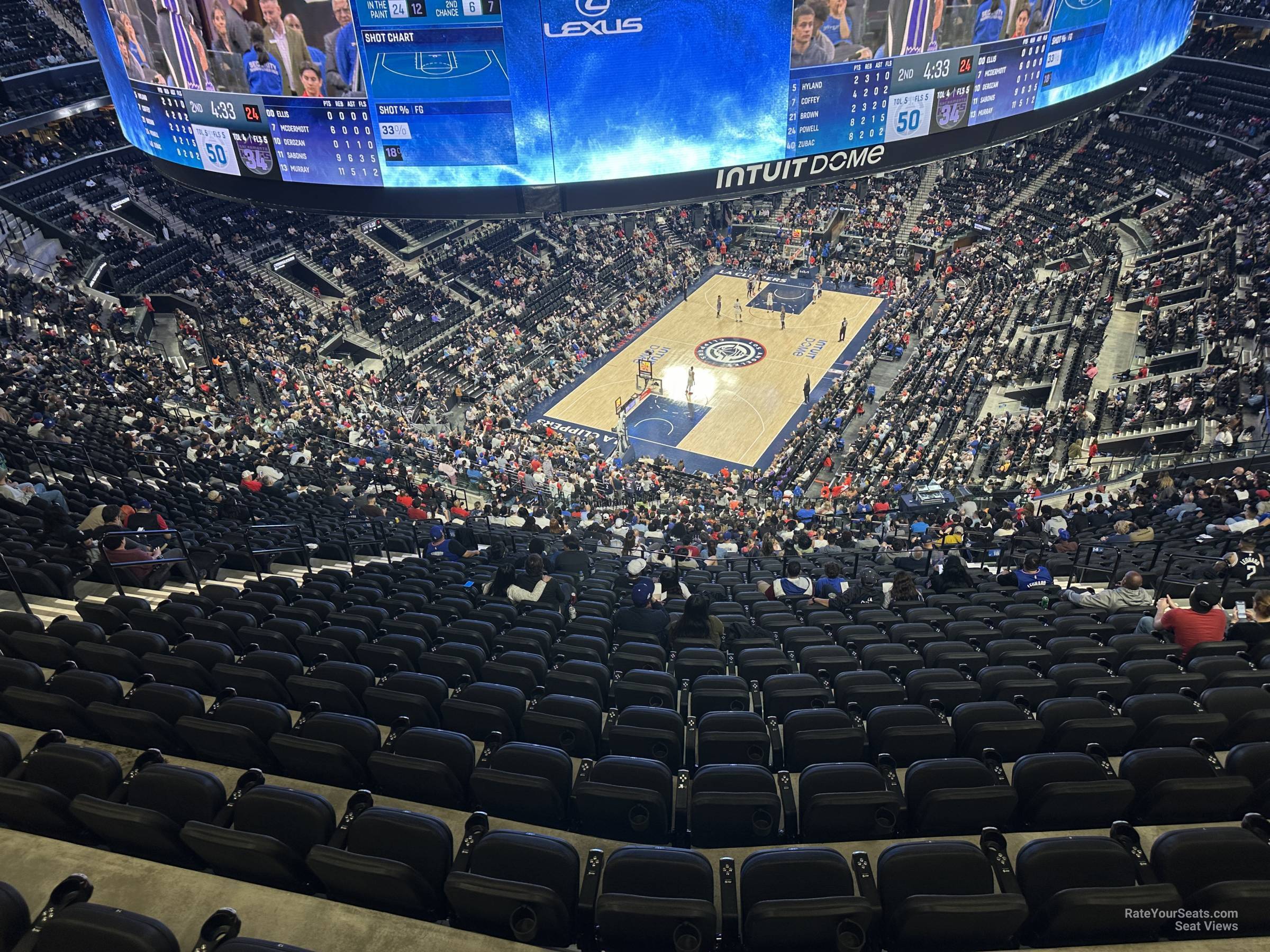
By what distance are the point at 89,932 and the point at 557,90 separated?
1392 cm

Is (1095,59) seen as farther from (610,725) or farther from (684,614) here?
(610,725)

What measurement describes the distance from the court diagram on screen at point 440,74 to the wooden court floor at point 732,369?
666 inches

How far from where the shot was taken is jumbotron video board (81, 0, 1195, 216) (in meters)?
13.2

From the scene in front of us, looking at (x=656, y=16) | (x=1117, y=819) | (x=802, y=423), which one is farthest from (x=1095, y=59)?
(x=1117, y=819)

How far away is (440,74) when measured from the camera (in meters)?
13.4

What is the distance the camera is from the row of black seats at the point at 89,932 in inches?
112

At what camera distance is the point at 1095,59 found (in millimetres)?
16906

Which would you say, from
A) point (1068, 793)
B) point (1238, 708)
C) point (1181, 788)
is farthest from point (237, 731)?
point (1238, 708)

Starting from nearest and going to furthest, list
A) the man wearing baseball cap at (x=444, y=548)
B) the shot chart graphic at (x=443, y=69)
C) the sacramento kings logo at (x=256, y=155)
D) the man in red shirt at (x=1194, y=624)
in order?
the man in red shirt at (x=1194, y=624) → the man wearing baseball cap at (x=444, y=548) → the shot chart graphic at (x=443, y=69) → the sacramento kings logo at (x=256, y=155)

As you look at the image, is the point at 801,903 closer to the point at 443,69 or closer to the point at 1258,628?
the point at 1258,628

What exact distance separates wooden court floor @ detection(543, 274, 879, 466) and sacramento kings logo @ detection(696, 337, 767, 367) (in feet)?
0.34

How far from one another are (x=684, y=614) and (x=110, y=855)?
18.0ft

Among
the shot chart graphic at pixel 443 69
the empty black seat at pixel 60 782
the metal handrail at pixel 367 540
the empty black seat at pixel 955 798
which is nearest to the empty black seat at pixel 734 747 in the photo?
the empty black seat at pixel 955 798

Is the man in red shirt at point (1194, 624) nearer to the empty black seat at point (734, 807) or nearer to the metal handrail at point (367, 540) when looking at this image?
the empty black seat at point (734, 807)
